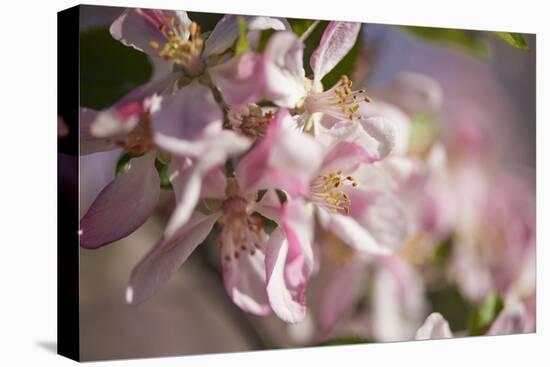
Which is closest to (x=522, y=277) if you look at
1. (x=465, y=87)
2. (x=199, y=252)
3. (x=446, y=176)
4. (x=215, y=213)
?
(x=446, y=176)

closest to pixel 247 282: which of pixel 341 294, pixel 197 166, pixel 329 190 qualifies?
pixel 329 190

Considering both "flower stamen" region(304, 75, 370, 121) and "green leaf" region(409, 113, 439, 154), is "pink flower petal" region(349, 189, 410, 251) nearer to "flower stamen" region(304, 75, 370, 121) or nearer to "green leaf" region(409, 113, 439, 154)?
"flower stamen" region(304, 75, 370, 121)

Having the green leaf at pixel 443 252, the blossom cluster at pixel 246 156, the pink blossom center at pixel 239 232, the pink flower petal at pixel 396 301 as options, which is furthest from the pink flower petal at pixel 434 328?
the pink blossom center at pixel 239 232

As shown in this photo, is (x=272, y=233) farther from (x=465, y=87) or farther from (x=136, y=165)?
(x=465, y=87)

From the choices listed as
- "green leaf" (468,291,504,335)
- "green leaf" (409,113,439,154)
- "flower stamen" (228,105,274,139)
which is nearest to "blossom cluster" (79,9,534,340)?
"flower stamen" (228,105,274,139)

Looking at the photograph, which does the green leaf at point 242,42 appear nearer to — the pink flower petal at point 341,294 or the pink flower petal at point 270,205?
the pink flower petal at point 270,205
